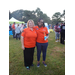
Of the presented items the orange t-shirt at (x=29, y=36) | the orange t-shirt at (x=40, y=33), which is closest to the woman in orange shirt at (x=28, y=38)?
the orange t-shirt at (x=29, y=36)

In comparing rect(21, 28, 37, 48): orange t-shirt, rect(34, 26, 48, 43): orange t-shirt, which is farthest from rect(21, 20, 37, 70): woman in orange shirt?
rect(34, 26, 48, 43): orange t-shirt

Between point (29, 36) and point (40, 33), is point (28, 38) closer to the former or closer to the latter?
point (29, 36)

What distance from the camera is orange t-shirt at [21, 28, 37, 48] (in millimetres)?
2156

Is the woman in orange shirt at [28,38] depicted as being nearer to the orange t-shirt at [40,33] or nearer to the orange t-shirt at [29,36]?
the orange t-shirt at [29,36]

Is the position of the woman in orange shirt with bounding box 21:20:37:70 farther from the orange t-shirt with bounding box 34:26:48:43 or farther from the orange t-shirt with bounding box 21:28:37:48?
the orange t-shirt with bounding box 34:26:48:43

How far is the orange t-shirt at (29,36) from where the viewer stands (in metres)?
2.16

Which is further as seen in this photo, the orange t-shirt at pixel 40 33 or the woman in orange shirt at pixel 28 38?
the orange t-shirt at pixel 40 33

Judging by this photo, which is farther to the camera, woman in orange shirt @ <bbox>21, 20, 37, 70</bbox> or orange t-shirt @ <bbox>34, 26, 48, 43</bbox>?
orange t-shirt @ <bbox>34, 26, 48, 43</bbox>

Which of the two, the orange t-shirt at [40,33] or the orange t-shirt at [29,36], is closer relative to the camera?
the orange t-shirt at [29,36]

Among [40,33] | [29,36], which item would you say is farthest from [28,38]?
[40,33]

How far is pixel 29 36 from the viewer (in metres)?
2.16
